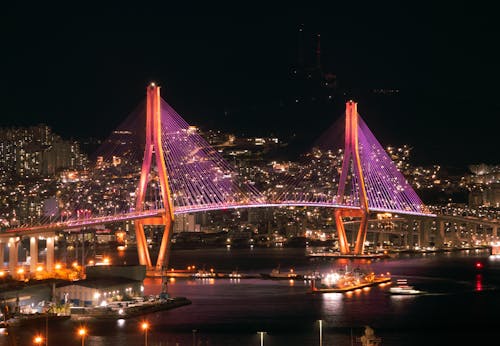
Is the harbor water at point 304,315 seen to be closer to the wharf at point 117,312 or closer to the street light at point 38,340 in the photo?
the street light at point 38,340

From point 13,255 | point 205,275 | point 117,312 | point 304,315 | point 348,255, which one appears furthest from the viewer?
point 348,255

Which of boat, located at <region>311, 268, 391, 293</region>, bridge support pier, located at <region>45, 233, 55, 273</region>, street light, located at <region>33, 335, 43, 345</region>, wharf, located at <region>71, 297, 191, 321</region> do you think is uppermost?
bridge support pier, located at <region>45, 233, 55, 273</region>

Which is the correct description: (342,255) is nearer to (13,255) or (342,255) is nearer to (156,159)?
(156,159)

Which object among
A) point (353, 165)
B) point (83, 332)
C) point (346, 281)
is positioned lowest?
point (83, 332)

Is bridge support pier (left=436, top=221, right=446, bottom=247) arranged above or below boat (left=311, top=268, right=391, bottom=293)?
above

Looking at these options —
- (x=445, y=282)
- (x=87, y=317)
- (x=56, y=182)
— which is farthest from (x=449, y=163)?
(x=87, y=317)

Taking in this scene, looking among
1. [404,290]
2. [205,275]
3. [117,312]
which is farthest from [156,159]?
[117,312]

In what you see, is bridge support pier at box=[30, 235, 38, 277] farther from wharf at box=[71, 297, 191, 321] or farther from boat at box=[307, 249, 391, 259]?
boat at box=[307, 249, 391, 259]

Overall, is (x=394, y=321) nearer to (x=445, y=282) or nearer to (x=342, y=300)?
(x=342, y=300)

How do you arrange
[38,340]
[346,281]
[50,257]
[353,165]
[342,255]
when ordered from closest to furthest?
[38,340]
[50,257]
[346,281]
[353,165]
[342,255]

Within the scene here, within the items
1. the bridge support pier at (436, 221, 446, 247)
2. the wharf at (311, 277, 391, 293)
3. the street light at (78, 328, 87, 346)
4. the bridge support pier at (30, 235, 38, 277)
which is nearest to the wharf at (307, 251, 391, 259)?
the bridge support pier at (436, 221, 446, 247)

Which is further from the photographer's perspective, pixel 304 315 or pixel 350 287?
pixel 350 287

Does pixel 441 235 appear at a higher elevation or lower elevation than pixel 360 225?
lower
